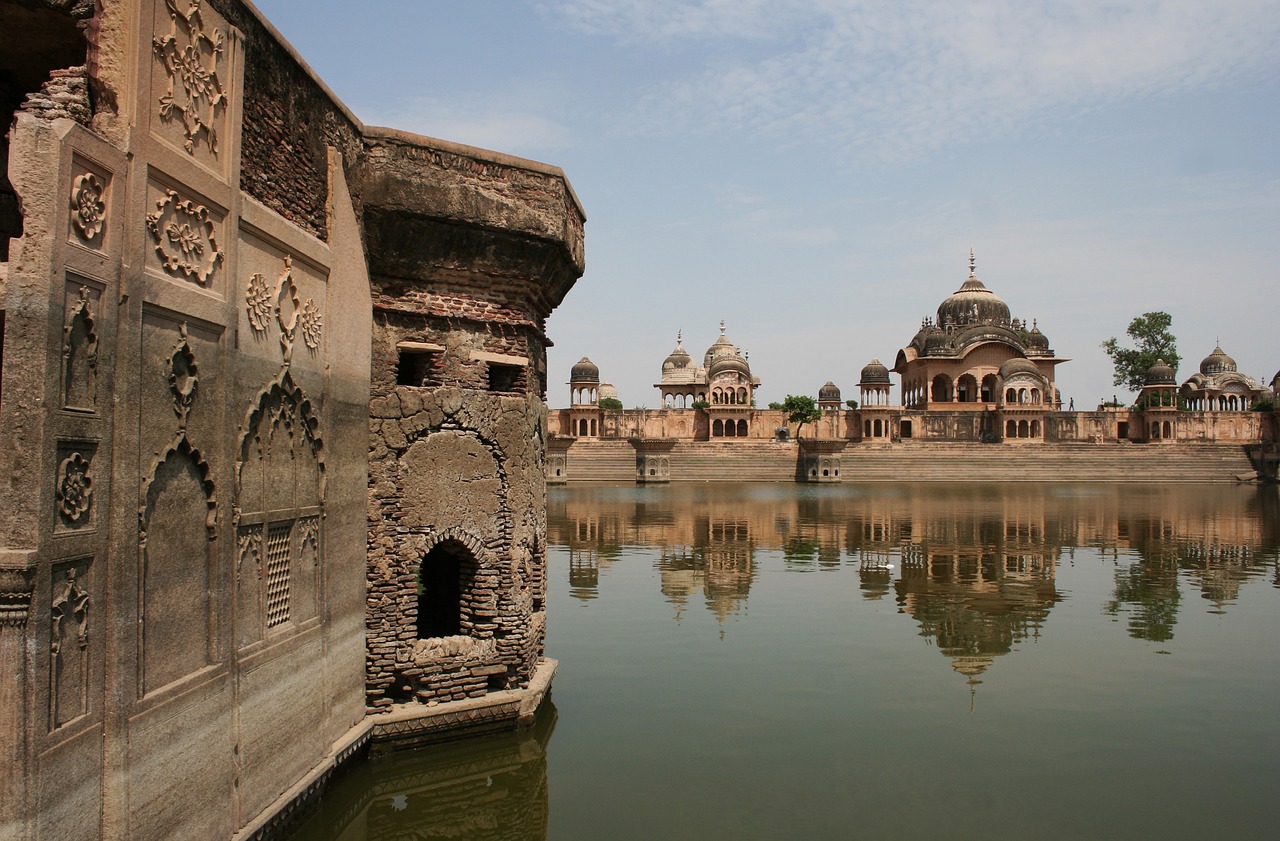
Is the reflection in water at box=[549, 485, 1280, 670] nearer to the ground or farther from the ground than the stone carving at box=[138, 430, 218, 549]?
nearer to the ground

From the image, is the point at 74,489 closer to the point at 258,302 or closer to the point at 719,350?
the point at 258,302

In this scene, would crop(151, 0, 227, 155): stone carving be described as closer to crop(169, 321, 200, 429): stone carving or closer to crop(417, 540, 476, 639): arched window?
crop(169, 321, 200, 429): stone carving

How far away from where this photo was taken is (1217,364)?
60.8 meters

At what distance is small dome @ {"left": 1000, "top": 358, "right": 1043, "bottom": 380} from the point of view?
50.7m

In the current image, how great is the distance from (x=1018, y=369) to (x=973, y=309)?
7177 mm

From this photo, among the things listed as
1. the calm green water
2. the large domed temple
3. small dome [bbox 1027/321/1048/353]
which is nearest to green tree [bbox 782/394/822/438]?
the large domed temple

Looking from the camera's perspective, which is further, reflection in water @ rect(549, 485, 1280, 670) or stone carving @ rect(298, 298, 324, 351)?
reflection in water @ rect(549, 485, 1280, 670)

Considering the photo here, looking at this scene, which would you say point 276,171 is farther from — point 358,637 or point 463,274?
point 358,637

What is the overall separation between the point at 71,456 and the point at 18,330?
512 millimetres

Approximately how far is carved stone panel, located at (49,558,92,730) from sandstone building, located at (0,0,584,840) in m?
0.01

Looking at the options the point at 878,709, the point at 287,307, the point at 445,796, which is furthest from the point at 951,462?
the point at 287,307

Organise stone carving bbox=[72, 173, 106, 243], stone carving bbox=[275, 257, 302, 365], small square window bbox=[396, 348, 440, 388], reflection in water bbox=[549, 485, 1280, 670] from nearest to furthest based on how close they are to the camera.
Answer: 1. stone carving bbox=[72, 173, 106, 243]
2. stone carving bbox=[275, 257, 302, 365]
3. small square window bbox=[396, 348, 440, 388]
4. reflection in water bbox=[549, 485, 1280, 670]

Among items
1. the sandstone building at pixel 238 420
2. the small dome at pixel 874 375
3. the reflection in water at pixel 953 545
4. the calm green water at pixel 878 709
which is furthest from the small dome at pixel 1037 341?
the sandstone building at pixel 238 420

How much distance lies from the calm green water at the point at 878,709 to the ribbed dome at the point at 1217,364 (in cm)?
5127
